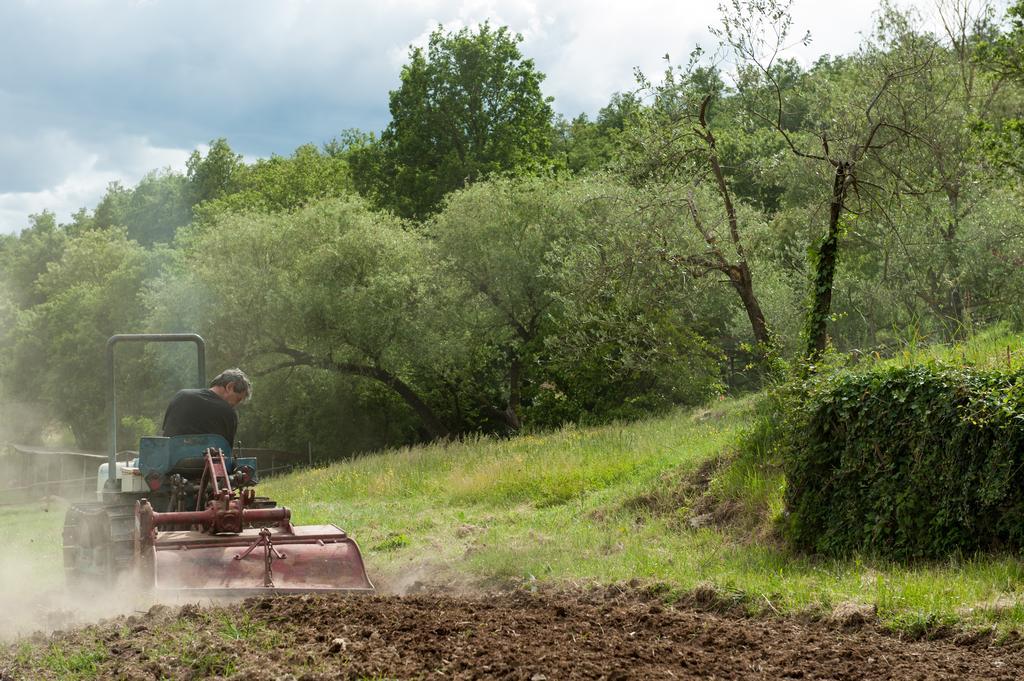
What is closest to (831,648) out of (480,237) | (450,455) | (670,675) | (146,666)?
(670,675)


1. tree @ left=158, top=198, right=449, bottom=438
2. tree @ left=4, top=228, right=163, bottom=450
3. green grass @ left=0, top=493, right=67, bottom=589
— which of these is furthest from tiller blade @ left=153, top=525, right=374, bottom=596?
tree @ left=4, top=228, right=163, bottom=450

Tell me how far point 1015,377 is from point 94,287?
5050cm

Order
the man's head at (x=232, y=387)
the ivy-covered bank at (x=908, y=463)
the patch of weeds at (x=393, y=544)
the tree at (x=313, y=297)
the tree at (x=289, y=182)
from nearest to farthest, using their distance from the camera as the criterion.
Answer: the ivy-covered bank at (x=908, y=463) < the man's head at (x=232, y=387) < the patch of weeds at (x=393, y=544) < the tree at (x=313, y=297) < the tree at (x=289, y=182)

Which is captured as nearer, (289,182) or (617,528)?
(617,528)

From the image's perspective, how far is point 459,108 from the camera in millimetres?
49938

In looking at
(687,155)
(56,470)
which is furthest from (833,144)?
(56,470)

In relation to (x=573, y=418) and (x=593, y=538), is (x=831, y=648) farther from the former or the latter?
(x=573, y=418)

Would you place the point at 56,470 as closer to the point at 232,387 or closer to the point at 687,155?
the point at 687,155

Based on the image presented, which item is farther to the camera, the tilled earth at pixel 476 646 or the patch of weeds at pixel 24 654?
the patch of weeds at pixel 24 654

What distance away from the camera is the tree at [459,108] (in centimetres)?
4959

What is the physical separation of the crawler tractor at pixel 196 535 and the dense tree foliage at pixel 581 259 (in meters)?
6.84

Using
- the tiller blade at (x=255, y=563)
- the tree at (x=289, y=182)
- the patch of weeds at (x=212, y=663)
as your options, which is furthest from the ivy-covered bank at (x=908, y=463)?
the tree at (x=289, y=182)

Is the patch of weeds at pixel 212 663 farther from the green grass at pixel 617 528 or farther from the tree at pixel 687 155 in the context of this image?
the tree at pixel 687 155

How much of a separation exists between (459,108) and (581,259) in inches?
1106
